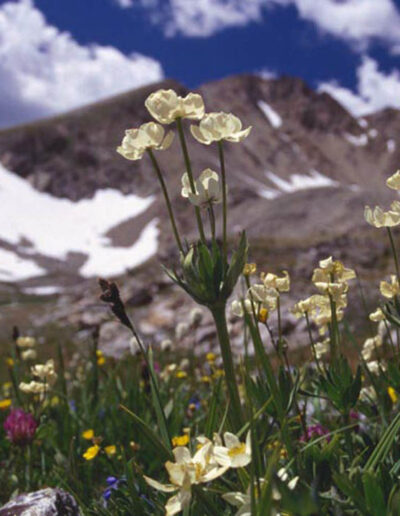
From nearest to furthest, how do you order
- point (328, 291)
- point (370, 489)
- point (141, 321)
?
point (370, 489)
point (328, 291)
point (141, 321)

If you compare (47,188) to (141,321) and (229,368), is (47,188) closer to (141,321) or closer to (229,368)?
(141,321)

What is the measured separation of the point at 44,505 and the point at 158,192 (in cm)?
11986

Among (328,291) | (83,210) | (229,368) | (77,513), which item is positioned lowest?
(77,513)

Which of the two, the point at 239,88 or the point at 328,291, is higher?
the point at 239,88

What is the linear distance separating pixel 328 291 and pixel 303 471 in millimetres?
636

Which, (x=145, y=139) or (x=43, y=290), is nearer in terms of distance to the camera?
(x=145, y=139)

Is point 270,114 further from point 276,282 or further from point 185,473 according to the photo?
point 185,473

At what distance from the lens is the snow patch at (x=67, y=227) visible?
93.6m

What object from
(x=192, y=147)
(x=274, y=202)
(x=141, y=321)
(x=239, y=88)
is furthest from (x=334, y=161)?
(x=141, y=321)

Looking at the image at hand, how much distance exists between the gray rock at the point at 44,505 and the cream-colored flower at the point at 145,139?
1.24m

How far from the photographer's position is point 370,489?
4.81 feet

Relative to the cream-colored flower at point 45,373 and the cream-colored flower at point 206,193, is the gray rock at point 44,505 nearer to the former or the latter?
the cream-colored flower at point 45,373

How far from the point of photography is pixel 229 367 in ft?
5.88

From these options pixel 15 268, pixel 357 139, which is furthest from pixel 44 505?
pixel 357 139
